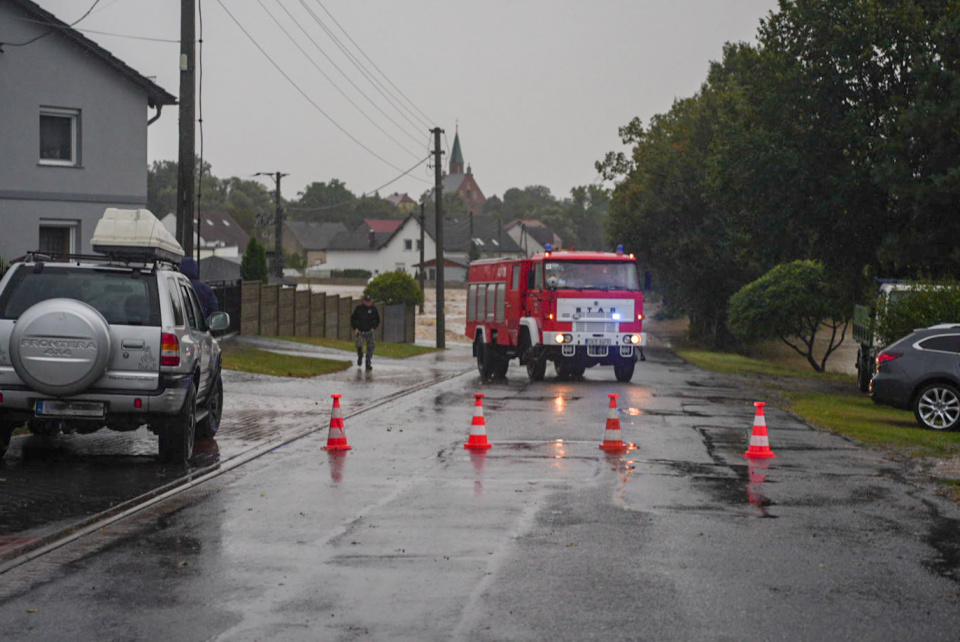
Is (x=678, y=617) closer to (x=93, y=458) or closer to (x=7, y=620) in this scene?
(x=7, y=620)

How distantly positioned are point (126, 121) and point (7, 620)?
27776 mm

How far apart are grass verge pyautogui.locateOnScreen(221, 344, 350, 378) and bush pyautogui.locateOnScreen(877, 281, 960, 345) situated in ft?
39.8

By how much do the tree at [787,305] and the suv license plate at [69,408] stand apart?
134 ft

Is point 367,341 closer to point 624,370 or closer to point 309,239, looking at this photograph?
point 624,370

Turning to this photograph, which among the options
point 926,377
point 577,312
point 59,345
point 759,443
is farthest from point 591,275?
point 59,345

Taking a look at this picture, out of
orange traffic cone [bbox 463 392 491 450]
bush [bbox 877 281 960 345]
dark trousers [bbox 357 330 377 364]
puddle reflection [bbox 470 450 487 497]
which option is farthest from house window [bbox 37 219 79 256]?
puddle reflection [bbox 470 450 487 497]

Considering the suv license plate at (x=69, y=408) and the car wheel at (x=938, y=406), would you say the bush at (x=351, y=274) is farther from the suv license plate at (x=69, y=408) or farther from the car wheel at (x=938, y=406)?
the suv license plate at (x=69, y=408)

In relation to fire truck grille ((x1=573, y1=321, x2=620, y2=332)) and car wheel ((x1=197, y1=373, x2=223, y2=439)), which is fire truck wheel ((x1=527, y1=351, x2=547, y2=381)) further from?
car wheel ((x1=197, y1=373, x2=223, y2=439))

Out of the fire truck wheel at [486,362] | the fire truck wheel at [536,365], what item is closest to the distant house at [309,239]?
the fire truck wheel at [486,362]

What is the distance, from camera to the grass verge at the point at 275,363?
26.5 m

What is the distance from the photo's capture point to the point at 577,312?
2617 centimetres

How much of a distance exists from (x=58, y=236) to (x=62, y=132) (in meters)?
2.68

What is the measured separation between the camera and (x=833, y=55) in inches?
1368

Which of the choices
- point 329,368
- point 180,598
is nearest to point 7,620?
point 180,598
